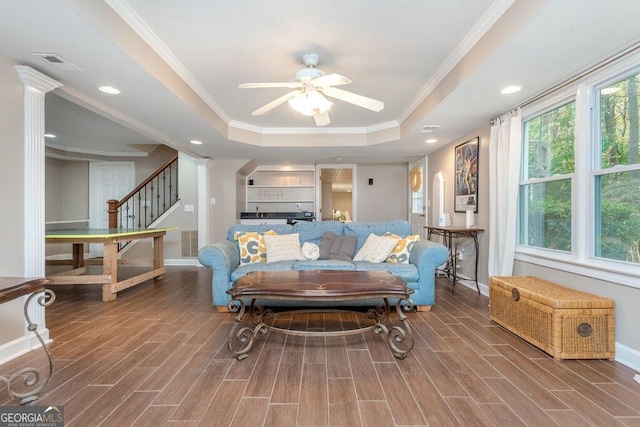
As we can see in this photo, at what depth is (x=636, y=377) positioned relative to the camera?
1928 millimetres

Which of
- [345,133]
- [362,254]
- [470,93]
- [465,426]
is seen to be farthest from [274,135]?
[465,426]

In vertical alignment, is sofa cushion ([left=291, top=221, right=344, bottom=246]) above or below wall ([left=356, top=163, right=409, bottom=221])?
below

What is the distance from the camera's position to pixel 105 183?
721 centimetres

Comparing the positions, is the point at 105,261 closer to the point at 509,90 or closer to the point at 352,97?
the point at 352,97

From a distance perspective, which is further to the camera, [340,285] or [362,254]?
[362,254]

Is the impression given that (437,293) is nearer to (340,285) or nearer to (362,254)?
(362,254)

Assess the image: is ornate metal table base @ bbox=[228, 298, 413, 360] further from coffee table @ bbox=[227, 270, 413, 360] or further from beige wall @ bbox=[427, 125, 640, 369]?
beige wall @ bbox=[427, 125, 640, 369]

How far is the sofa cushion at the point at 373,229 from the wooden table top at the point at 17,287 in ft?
9.93

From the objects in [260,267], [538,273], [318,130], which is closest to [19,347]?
[260,267]

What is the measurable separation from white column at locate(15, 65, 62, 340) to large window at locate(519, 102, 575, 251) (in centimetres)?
458

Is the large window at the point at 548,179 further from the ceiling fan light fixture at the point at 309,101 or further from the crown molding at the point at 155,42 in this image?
the crown molding at the point at 155,42

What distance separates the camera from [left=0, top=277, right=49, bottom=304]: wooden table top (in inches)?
61.8

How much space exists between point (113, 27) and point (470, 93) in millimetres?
3022

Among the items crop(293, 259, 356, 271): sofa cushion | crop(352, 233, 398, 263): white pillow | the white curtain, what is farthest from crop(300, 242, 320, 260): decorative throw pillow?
the white curtain
